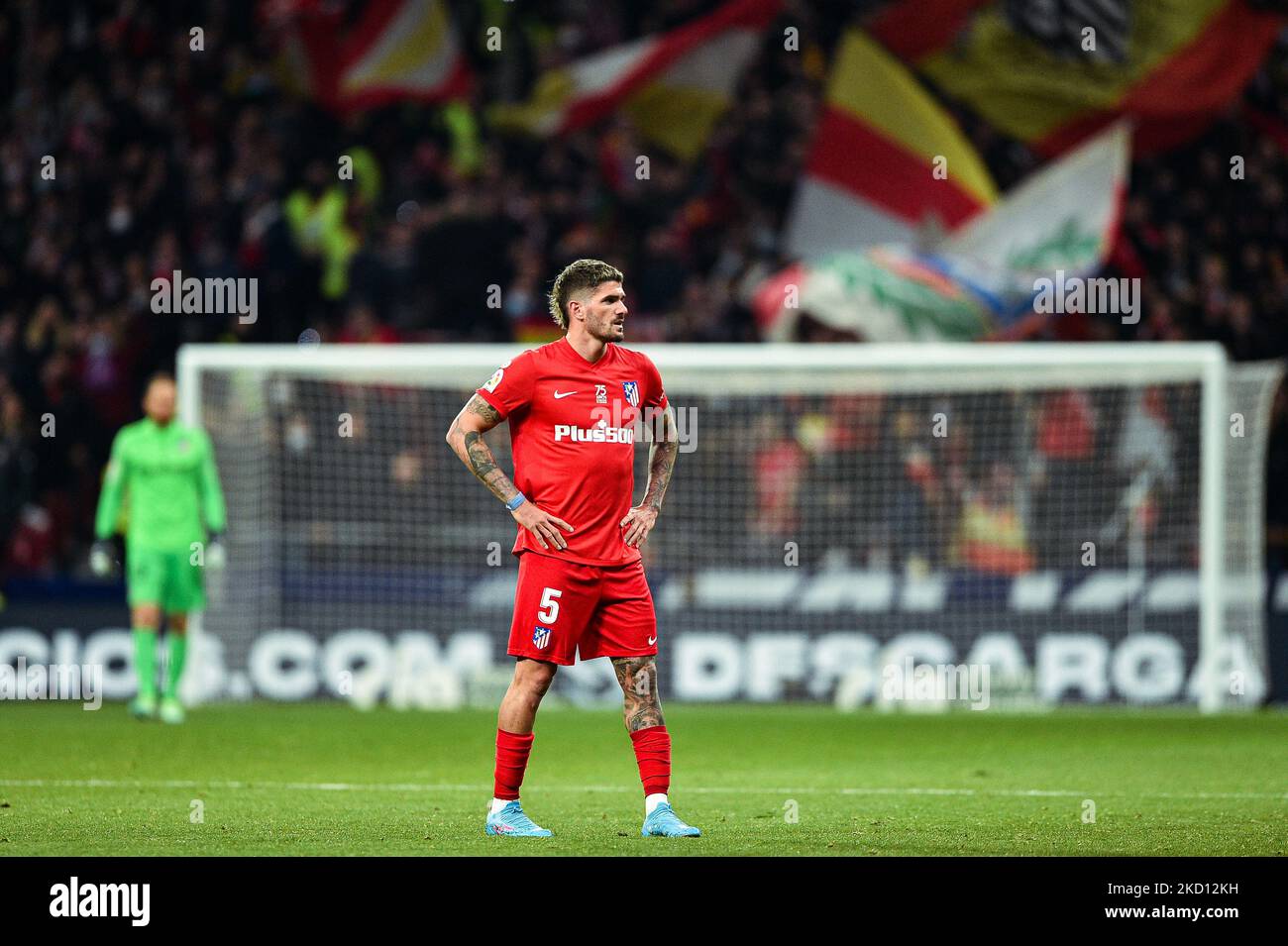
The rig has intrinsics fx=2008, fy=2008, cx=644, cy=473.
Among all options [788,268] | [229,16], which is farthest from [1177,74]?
[229,16]

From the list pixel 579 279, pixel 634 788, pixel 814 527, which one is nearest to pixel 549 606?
pixel 579 279

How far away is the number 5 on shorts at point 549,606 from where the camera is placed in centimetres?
698

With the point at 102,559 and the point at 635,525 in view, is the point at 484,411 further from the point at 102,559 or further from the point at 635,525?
the point at 102,559

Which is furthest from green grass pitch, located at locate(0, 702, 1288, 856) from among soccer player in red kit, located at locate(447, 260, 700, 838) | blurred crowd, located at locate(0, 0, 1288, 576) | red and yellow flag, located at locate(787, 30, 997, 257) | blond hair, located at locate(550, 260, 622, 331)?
red and yellow flag, located at locate(787, 30, 997, 257)

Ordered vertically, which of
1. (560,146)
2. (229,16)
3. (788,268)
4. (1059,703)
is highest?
(229,16)

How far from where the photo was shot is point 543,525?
6949 mm

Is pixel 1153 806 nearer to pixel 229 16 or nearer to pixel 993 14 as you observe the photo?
pixel 993 14

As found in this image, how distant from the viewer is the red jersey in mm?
7059

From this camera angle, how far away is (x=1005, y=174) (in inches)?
774

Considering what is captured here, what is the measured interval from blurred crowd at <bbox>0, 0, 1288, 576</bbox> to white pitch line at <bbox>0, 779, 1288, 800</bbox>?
6555 mm

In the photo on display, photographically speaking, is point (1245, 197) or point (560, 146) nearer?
point (1245, 197)

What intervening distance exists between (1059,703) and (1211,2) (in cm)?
751

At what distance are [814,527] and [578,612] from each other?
26.9 ft

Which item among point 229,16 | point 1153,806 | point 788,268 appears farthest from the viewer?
point 229,16
